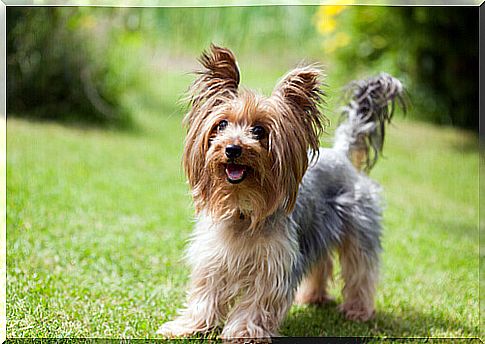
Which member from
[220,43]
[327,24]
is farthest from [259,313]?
[327,24]

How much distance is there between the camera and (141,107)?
1019 cm

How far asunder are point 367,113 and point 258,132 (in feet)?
4.73

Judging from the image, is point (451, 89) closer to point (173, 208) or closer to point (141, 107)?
point (141, 107)

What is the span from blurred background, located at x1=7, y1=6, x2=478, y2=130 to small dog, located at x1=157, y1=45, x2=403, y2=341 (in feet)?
17.1

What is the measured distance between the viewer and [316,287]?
4.91m

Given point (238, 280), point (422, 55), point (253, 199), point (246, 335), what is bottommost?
point (246, 335)

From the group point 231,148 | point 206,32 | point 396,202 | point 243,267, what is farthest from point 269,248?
point 206,32

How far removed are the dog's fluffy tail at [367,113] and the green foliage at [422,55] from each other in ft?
18.9

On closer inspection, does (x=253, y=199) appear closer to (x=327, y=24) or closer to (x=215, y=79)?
(x=215, y=79)

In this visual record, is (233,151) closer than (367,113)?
Yes

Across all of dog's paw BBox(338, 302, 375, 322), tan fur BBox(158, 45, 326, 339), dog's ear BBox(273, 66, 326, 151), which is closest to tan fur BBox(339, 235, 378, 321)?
dog's paw BBox(338, 302, 375, 322)

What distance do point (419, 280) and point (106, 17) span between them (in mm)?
5514

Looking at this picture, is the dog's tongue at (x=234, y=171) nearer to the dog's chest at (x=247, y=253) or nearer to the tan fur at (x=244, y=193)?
the tan fur at (x=244, y=193)

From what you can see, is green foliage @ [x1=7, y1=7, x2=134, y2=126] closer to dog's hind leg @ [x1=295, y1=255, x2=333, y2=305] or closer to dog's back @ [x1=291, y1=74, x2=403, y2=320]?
dog's back @ [x1=291, y1=74, x2=403, y2=320]
